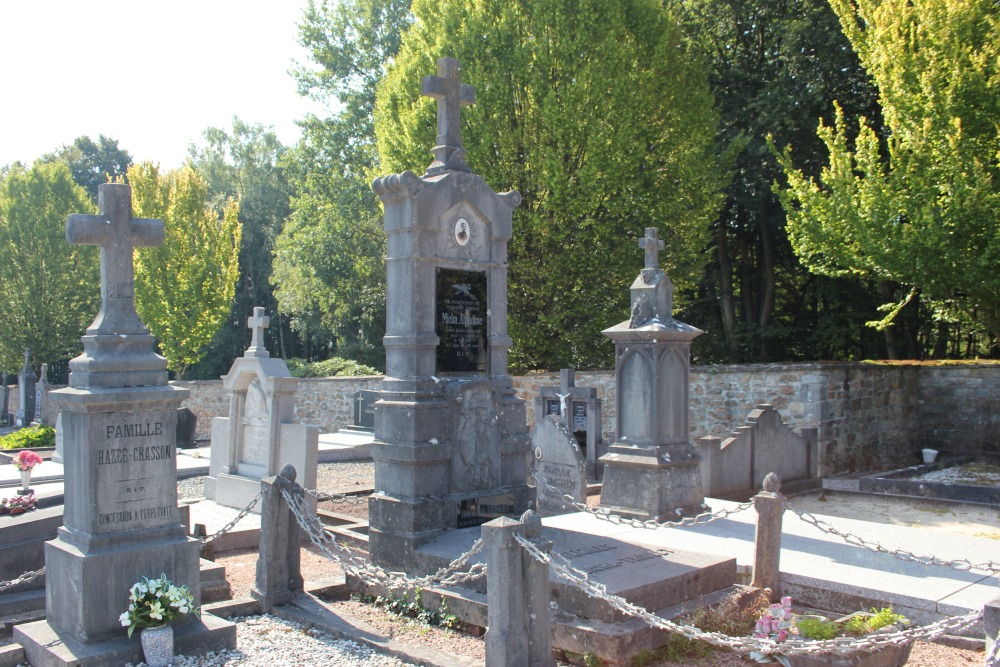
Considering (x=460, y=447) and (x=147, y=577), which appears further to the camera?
(x=460, y=447)

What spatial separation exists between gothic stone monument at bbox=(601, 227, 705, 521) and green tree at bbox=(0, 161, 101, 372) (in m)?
29.5

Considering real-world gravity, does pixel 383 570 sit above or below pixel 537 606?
below

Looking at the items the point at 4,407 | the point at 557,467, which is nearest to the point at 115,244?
the point at 557,467

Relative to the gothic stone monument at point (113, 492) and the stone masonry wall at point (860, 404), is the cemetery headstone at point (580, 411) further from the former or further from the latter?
the gothic stone monument at point (113, 492)

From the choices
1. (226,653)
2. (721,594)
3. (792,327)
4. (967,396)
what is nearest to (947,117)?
(967,396)

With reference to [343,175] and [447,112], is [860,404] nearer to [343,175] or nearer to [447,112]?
[447,112]

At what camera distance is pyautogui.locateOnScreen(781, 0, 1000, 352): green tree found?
13.9 m

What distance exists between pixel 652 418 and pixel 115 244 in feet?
19.9

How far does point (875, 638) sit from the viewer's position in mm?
4504

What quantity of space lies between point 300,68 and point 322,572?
26.7 metres

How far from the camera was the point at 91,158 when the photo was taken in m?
46.7

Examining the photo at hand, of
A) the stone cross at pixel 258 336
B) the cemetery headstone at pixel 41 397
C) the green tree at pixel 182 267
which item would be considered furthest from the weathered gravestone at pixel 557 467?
the cemetery headstone at pixel 41 397

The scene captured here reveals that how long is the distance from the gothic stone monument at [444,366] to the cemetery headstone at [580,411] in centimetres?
609

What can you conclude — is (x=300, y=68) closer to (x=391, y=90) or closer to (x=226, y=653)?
(x=391, y=90)
